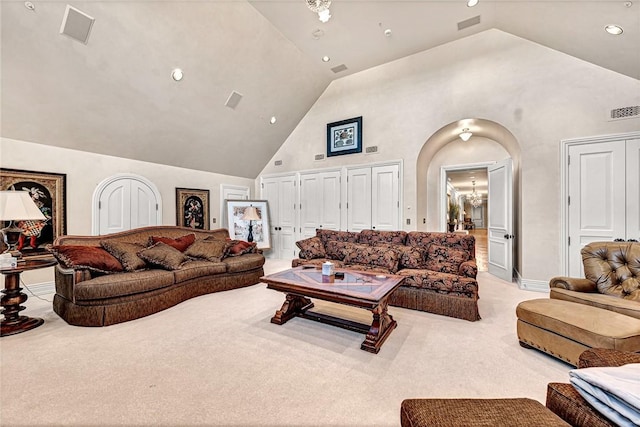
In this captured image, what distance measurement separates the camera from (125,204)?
16.4 ft

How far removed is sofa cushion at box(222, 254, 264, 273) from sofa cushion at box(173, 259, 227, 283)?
104mm

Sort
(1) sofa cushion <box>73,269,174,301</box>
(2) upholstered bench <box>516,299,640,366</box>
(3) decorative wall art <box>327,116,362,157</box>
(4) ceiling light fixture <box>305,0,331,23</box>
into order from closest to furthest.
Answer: (2) upholstered bench <box>516,299,640,366</box> < (4) ceiling light fixture <box>305,0,331,23</box> < (1) sofa cushion <box>73,269,174,301</box> < (3) decorative wall art <box>327,116,362,157</box>

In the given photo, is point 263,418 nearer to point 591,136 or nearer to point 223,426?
point 223,426

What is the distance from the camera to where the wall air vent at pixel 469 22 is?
4.26 meters

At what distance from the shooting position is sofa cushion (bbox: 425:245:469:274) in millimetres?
3598

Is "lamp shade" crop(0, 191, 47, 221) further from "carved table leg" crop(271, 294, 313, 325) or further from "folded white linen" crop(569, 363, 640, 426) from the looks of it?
"folded white linen" crop(569, 363, 640, 426)

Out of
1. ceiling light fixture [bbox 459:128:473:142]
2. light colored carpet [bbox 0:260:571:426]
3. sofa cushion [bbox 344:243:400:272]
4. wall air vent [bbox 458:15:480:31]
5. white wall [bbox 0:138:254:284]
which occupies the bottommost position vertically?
light colored carpet [bbox 0:260:571:426]

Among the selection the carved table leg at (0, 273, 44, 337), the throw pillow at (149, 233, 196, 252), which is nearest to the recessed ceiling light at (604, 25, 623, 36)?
the throw pillow at (149, 233, 196, 252)

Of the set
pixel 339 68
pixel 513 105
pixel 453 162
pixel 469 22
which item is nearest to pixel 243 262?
pixel 339 68

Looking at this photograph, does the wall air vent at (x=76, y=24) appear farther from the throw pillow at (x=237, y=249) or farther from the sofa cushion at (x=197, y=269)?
the throw pillow at (x=237, y=249)

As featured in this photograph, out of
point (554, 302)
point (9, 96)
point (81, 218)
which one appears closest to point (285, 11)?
point (9, 96)

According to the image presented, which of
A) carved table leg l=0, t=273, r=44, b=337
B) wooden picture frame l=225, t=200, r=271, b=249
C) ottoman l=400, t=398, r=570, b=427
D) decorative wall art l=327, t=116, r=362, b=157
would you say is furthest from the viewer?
wooden picture frame l=225, t=200, r=271, b=249

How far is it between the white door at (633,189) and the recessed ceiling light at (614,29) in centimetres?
150

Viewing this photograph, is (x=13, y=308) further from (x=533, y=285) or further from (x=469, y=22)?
(x=469, y=22)
